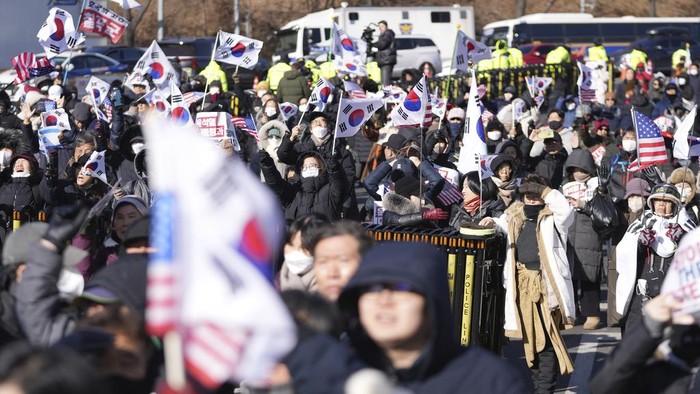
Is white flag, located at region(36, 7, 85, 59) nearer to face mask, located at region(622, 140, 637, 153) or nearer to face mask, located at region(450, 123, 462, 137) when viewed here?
face mask, located at region(450, 123, 462, 137)

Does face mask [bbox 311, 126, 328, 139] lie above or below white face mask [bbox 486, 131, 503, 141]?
above

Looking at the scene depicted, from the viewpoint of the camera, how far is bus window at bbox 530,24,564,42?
43.1 m

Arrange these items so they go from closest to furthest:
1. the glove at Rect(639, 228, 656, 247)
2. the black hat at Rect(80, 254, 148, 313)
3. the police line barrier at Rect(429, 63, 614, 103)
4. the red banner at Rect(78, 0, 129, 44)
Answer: the black hat at Rect(80, 254, 148, 313) → the glove at Rect(639, 228, 656, 247) → the red banner at Rect(78, 0, 129, 44) → the police line barrier at Rect(429, 63, 614, 103)

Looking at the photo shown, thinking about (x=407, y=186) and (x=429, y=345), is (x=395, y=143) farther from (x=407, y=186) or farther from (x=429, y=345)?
(x=429, y=345)

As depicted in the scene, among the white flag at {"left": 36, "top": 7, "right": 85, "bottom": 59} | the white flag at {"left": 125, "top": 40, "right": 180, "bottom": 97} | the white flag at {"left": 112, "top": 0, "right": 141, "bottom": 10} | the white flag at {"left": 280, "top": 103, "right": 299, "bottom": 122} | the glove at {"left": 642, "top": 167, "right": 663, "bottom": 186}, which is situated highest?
the white flag at {"left": 112, "top": 0, "right": 141, "bottom": 10}

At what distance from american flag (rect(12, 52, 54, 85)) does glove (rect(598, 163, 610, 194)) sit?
271 inches

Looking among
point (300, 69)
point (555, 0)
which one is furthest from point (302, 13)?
point (300, 69)

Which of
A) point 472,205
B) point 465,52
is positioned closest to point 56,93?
point 465,52

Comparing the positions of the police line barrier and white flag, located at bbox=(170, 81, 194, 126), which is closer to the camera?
white flag, located at bbox=(170, 81, 194, 126)

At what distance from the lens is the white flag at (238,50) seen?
16.9m

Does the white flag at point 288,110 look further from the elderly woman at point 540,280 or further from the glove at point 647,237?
the glove at point 647,237

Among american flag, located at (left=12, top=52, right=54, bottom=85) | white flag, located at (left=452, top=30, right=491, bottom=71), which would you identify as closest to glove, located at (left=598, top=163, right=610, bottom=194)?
white flag, located at (left=452, top=30, right=491, bottom=71)

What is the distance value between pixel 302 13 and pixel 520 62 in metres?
26.7

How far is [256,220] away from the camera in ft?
10.8
